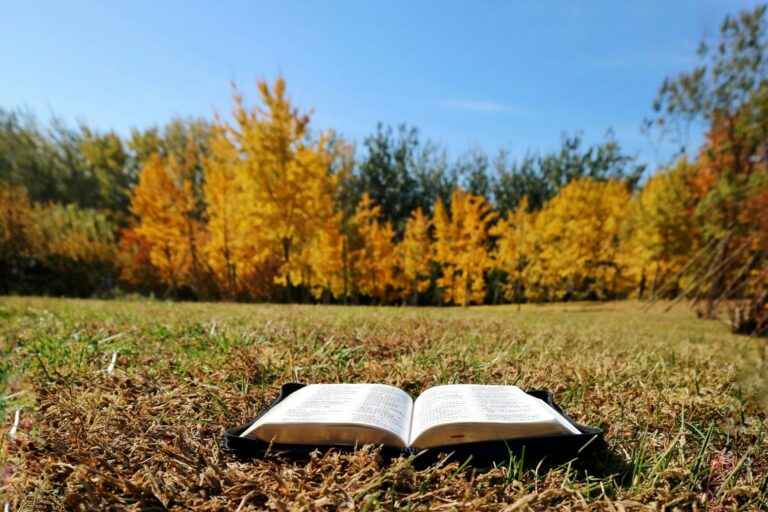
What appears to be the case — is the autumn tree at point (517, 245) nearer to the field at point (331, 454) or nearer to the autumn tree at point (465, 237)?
the autumn tree at point (465, 237)

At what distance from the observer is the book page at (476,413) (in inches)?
46.5

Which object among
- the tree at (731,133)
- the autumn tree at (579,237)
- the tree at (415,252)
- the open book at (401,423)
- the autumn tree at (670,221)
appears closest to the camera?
the open book at (401,423)

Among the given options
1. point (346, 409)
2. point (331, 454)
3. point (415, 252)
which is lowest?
point (331, 454)

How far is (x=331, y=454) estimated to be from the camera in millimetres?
1213

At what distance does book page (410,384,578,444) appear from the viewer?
1.18 meters

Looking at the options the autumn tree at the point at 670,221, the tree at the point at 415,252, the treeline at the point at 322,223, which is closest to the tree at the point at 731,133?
the treeline at the point at 322,223

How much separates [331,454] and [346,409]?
13 centimetres

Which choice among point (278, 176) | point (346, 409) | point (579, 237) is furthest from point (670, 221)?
point (346, 409)

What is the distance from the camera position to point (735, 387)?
2330 mm

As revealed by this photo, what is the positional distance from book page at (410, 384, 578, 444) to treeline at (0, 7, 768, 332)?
8441 mm

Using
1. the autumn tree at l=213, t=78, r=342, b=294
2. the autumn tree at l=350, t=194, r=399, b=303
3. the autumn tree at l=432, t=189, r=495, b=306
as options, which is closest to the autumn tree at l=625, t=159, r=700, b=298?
the autumn tree at l=432, t=189, r=495, b=306

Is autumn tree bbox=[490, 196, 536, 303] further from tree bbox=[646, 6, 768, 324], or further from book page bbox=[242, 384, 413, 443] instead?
book page bbox=[242, 384, 413, 443]

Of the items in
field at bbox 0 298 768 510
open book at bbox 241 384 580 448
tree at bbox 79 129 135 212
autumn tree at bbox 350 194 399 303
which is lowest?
field at bbox 0 298 768 510

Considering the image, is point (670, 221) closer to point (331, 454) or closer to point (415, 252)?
point (415, 252)
